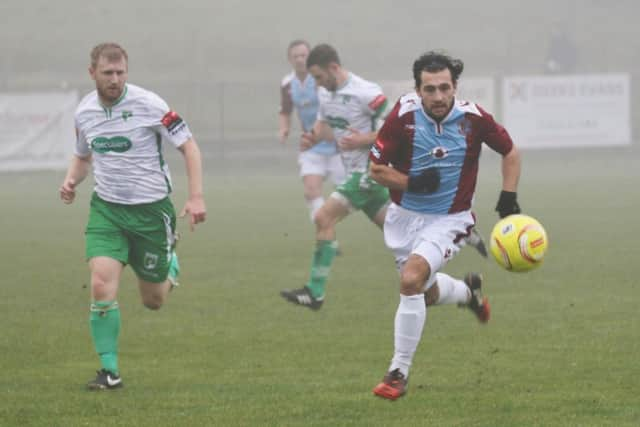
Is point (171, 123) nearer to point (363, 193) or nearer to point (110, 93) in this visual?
point (110, 93)

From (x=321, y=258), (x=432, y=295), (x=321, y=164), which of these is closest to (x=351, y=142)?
(x=321, y=258)

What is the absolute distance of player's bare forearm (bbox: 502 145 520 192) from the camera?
24.5ft

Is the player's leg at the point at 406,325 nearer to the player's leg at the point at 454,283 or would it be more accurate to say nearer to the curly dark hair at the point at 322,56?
the player's leg at the point at 454,283

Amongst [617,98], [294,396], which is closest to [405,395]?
[294,396]

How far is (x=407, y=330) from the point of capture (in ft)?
23.4

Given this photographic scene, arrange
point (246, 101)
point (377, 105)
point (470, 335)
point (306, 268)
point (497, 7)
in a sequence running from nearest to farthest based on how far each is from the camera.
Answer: point (470, 335), point (377, 105), point (306, 268), point (246, 101), point (497, 7)

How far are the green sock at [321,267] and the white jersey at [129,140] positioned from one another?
2.95 meters

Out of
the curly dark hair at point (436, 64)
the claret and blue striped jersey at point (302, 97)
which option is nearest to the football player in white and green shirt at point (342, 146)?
the claret and blue striped jersey at point (302, 97)

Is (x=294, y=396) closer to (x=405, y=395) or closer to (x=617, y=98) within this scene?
(x=405, y=395)

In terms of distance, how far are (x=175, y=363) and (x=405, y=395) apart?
180cm

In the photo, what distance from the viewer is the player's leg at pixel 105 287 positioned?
7663 mm

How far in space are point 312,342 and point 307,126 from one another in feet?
20.7

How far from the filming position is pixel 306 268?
43.6 feet

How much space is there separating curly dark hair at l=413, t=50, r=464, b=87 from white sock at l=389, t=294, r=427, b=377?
1188mm
